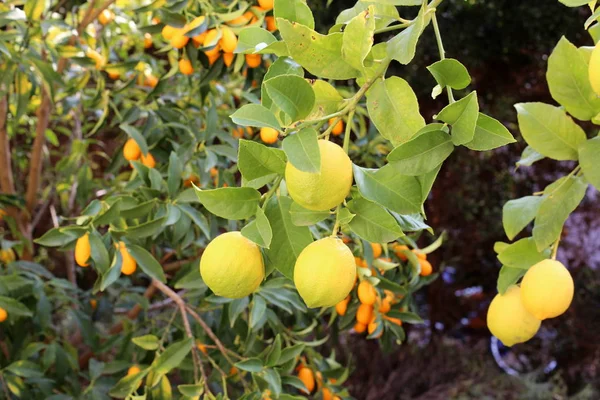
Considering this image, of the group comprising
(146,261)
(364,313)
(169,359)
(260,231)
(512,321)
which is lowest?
(364,313)

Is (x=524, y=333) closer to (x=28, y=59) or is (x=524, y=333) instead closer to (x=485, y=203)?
(x=28, y=59)

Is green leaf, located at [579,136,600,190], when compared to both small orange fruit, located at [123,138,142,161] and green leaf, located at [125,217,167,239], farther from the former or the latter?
small orange fruit, located at [123,138,142,161]

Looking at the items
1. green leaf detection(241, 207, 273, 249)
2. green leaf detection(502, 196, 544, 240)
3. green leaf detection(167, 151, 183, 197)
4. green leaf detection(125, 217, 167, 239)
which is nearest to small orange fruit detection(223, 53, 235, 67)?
green leaf detection(167, 151, 183, 197)

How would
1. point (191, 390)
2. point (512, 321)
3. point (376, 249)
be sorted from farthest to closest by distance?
1. point (376, 249)
2. point (191, 390)
3. point (512, 321)

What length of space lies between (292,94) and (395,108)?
82 mm

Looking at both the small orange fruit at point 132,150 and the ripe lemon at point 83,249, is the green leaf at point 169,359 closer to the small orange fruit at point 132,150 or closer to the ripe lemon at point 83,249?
the ripe lemon at point 83,249

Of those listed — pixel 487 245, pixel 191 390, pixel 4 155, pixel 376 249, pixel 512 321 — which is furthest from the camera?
pixel 487 245

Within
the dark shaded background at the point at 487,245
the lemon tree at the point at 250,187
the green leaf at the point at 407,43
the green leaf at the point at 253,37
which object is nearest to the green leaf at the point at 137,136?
the lemon tree at the point at 250,187

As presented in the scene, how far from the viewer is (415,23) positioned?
405 mm

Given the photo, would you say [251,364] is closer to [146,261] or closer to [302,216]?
[146,261]

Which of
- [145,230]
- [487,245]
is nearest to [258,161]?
[145,230]

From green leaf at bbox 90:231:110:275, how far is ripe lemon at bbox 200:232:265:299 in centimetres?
47

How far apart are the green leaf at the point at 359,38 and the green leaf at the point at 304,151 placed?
0.07 meters

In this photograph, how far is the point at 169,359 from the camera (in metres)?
0.92
